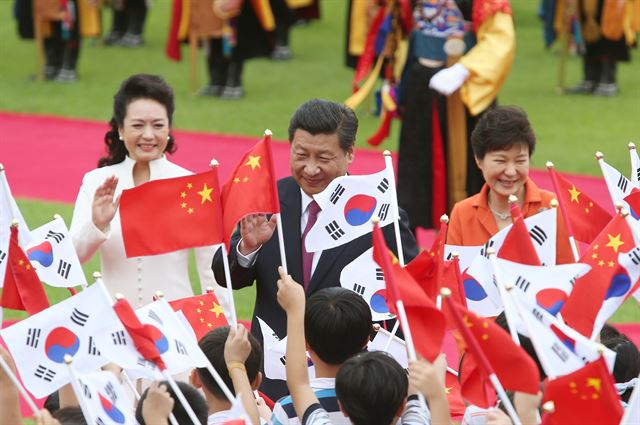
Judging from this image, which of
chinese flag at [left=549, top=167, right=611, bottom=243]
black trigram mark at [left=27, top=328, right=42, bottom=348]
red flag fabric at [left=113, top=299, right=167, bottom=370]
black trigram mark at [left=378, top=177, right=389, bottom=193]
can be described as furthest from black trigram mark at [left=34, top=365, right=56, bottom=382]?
chinese flag at [left=549, top=167, right=611, bottom=243]

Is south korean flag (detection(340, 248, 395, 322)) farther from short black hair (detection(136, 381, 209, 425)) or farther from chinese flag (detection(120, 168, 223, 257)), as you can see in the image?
short black hair (detection(136, 381, 209, 425))

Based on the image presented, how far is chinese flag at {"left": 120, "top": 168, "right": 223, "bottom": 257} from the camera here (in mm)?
4730

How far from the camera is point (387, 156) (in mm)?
4680

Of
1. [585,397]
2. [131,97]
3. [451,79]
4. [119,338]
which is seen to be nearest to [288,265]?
[119,338]

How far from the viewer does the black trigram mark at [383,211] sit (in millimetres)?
4707

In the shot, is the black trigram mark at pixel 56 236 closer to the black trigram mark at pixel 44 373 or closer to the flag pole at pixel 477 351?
the black trigram mark at pixel 44 373

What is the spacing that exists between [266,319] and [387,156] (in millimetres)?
740

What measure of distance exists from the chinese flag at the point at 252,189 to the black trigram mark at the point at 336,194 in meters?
0.20

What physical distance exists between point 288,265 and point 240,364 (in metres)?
0.92

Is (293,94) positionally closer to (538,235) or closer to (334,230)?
(334,230)

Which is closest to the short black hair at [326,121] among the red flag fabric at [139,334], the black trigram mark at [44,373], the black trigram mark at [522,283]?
the black trigram mark at [522,283]

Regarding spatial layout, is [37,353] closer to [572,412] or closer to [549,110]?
[572,412]

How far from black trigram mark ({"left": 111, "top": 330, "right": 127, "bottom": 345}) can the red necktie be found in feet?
3.59

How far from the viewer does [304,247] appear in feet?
15.9
